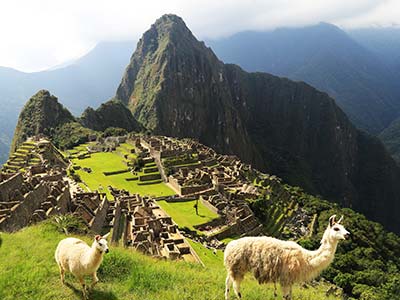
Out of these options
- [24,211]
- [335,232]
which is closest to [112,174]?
[24,211]

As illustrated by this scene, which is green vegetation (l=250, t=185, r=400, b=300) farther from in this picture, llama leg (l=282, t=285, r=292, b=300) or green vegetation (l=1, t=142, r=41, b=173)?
green vegetation (l=1, t=142, r=41, b=173)

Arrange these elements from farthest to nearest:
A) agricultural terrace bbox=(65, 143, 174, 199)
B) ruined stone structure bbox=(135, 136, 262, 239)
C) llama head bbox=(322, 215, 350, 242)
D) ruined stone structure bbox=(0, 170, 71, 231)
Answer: agricultural terrace bbox=(65, 143, 174, 199) < ruined stone structure bbox=(135, 136, 262, 239) < ruined stone structure bbox=(0, 170, 71, 231) < llama head bbox=(322, 215, 350, 242)

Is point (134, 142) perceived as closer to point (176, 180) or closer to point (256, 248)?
point (176, 180)

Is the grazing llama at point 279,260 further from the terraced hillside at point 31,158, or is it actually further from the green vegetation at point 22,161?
the terraced hillside at point 31,158

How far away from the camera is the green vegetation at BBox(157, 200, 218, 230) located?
108 ft

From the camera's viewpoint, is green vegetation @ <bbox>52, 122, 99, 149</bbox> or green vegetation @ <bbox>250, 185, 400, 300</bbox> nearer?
green vegetation @ <bbox>250, 185, 400, 300</bbox>

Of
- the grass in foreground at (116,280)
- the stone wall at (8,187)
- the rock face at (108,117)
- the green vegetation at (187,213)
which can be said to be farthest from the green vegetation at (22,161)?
the rock face at (108,117)

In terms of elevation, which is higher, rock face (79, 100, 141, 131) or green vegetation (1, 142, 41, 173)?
green vegetation (1, 142, 41, 173)

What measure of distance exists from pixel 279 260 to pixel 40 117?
103m

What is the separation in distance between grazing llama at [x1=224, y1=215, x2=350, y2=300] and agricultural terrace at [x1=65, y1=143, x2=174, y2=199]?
28.5 meters

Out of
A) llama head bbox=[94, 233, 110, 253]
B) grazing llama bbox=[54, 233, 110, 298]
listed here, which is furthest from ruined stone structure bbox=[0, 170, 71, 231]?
llama head bbox=[94, 233, 110, 253]

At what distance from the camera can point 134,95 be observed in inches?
7180

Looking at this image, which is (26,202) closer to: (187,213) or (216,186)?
(187,213)

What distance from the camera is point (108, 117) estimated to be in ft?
410
